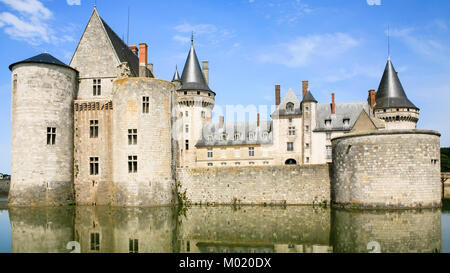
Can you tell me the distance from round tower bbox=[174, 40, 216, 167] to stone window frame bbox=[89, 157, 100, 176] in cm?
1607

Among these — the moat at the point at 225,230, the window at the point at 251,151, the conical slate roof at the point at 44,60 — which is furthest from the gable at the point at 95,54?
the window at the point at 251,151

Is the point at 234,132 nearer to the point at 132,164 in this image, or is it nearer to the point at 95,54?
the point at 95,54

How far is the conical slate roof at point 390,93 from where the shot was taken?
37469 millimetres

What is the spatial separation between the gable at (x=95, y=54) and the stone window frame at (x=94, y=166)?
16.9ft

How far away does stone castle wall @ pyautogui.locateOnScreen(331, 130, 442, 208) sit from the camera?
60.5 ft

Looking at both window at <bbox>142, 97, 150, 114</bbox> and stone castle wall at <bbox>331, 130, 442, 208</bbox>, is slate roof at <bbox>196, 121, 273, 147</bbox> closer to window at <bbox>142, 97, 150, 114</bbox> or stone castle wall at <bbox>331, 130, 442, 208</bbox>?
window at <bbox>142, 97, 150, 114</bbox>

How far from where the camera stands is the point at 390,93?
1491 inches

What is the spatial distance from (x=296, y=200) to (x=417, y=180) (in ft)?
20.4

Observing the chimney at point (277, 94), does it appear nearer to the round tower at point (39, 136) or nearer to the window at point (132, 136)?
the window at point (132, 136)

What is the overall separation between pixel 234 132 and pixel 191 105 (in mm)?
5179

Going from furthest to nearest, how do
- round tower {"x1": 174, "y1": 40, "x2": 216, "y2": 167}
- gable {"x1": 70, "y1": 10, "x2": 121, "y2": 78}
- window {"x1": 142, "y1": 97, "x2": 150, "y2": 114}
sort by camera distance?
round tower {"x1": 174, "y1": 40, "x2": 216, "y2": 167} → gable {"x1": 70, "y1": 10, "x2": 121, "y2": 78} → window {"x1": 142, "y1": 97, "x2": 150, "y2": 114}

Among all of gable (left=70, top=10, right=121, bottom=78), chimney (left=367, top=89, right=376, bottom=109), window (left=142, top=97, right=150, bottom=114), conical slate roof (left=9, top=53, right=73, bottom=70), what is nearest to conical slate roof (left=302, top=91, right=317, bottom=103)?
chimney (left=367, top=89, right=376, bottom=109)

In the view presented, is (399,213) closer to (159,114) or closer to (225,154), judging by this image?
(159,114)
